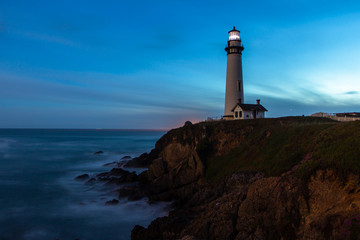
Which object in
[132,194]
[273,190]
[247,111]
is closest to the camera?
[273,190]

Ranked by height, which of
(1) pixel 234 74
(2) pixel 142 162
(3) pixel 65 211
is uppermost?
(1) pixel 234 74

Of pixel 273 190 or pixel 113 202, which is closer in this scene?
pixel 273 190

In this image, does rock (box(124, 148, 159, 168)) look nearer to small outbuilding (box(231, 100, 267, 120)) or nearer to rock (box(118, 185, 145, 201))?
small outbuilding (box(231, 100, 267, 120))

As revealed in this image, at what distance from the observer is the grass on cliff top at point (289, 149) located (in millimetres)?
10148

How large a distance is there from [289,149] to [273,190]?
16.1 feet

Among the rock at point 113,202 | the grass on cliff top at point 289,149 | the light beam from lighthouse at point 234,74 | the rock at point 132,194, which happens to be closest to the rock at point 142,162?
the light beam from lighthouse at point 234,74

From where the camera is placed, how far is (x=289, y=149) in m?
14.3

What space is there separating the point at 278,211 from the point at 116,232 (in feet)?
29.9

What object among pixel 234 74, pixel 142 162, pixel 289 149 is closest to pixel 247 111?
pixel 234 74

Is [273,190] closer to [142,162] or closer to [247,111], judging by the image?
[247,111]

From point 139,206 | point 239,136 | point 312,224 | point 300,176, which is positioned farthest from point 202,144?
point 312,224

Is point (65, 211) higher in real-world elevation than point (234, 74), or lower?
lower

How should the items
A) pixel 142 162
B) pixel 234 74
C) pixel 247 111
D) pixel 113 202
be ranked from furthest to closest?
pixel 142 162
pixel 234 74
pixel 247 111
pixel 113 202

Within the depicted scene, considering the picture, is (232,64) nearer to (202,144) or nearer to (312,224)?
(202,144)
